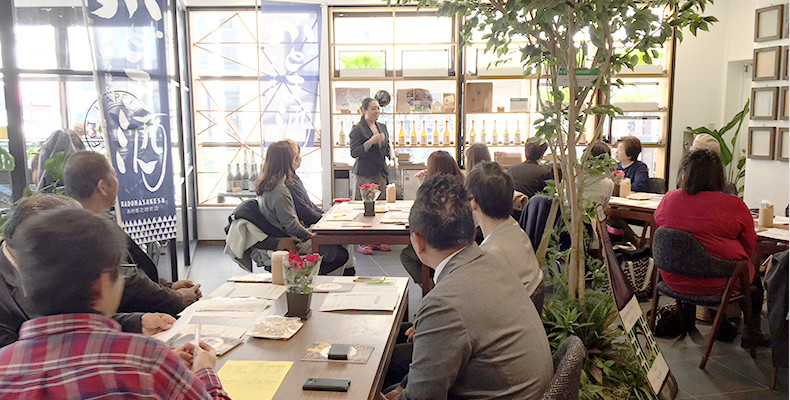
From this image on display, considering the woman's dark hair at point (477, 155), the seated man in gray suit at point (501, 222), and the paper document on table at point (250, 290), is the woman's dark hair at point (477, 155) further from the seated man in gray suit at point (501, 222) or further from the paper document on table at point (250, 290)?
the paper document on table at point (250, 290)

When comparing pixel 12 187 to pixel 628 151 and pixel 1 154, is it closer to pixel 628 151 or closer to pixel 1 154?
pixel 1 154

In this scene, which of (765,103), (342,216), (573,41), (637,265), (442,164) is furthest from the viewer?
(765,103)

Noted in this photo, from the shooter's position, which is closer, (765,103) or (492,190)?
(492,190)

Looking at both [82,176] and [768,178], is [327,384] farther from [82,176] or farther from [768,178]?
[768,178]

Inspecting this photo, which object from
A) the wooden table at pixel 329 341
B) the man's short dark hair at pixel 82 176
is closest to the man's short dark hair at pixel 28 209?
the man's short dark hair at pixel 82 176

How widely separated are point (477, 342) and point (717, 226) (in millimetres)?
2664

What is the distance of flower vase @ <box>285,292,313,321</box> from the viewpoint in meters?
2.28

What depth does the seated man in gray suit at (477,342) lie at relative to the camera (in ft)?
5.29

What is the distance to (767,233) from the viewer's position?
4.05m

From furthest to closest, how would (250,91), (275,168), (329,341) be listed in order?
(250,91) → (275,168) → (329,341)

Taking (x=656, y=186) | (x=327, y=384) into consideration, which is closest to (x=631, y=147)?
(x=656, y=186)

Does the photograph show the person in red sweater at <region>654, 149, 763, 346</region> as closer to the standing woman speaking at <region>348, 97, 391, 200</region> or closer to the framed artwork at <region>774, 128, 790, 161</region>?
the framed artwork at <region>774, 128, 790, 161</region>

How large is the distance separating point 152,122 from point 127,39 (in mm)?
694

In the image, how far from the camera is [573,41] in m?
2.59
